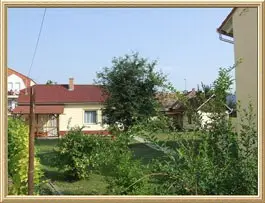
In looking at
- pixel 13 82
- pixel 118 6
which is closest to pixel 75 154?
pixel 13 82

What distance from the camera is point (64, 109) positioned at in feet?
52.5

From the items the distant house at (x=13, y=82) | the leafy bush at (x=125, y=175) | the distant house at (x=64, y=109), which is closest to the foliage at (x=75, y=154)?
the distant house at (x=64, y=109)

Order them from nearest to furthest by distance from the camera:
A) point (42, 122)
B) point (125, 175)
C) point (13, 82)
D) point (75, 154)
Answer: point (13, 82)
point (125, 175)
point (75, 154)
point (42, 122)

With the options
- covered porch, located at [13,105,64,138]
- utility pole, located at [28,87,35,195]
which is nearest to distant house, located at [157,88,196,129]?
utility pole, located at [28,87,35,195]

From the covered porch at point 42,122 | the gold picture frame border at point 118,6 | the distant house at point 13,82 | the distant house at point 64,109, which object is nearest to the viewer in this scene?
the gold picture frame border at point 118,6

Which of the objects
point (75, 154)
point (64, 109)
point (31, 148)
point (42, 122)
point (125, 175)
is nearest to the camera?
point (31, 148)

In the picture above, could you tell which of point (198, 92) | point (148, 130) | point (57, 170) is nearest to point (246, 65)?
point (198, 92)

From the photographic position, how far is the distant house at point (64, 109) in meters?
6.13

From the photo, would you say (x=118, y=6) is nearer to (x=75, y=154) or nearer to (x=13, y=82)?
(x=13, y=82)

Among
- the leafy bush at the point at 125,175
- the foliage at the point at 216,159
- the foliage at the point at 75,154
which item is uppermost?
the foliage at the point at 216,159

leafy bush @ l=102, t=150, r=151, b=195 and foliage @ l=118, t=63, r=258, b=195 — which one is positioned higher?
foliage @ l=118, t=63, r=258, b=195

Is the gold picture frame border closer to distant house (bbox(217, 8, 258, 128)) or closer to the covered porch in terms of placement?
distant house (bbox(217, 8, 258, 128))

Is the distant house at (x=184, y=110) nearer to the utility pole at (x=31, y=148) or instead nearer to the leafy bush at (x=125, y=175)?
the leafy bush at (x=125, y=175)

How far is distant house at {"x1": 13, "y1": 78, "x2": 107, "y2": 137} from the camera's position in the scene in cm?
613
